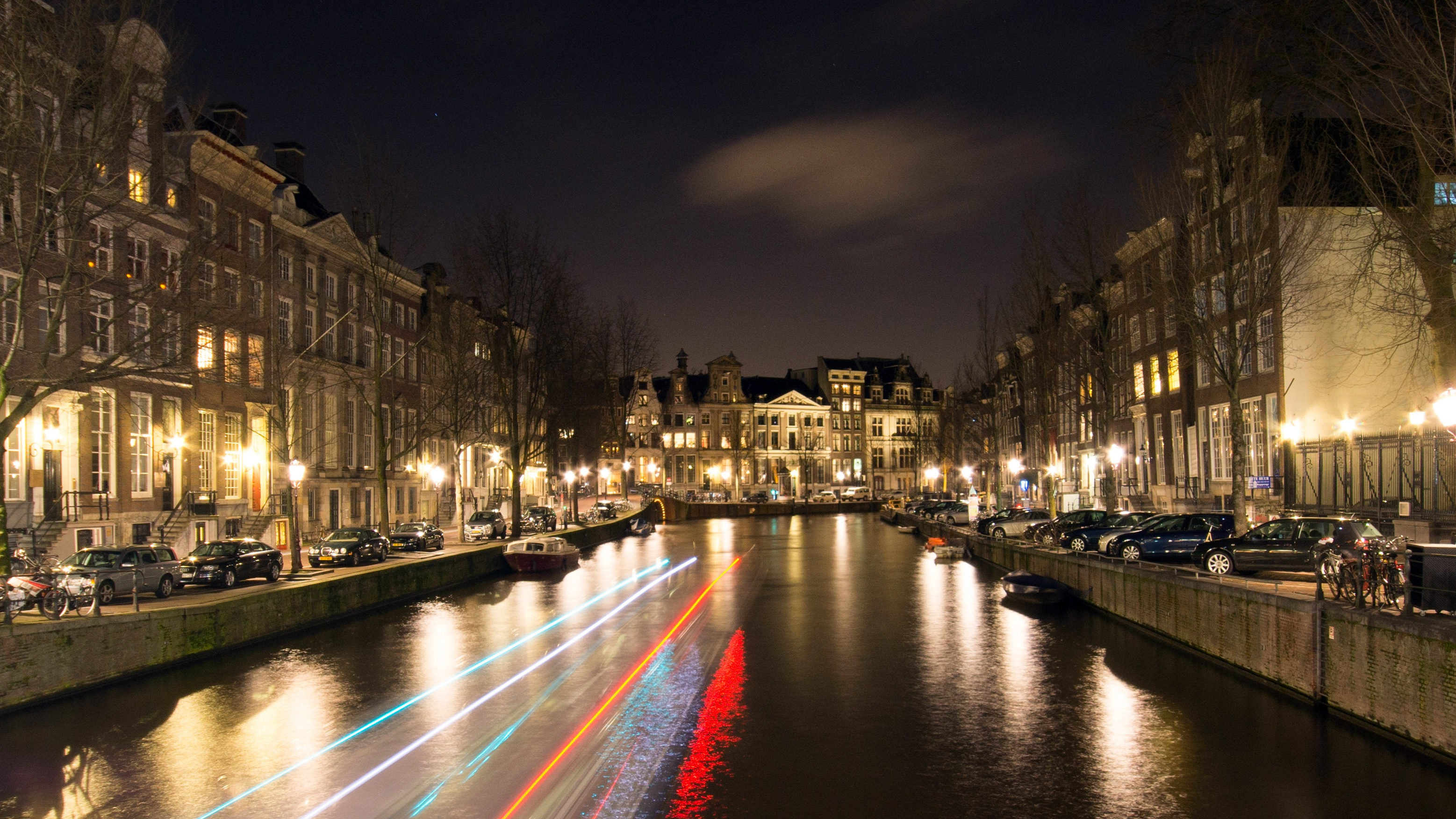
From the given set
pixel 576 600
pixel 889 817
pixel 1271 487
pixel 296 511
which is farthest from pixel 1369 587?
pixel 296 511

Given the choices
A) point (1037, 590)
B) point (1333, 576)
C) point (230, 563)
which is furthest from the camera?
point (1037, 590)

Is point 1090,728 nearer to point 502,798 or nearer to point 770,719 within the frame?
point 770,719

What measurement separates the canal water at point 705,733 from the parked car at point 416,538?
1993cm

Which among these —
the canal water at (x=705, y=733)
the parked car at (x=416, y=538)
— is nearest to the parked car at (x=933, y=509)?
the parked car at (x=416, y=538)

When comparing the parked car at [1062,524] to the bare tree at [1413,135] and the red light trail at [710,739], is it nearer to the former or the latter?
the bare tree at [1413,135]

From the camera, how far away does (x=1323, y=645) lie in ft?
56.3

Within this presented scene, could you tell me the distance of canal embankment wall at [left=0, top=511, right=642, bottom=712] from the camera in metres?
17.7

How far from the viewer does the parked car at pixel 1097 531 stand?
36062 millimetres

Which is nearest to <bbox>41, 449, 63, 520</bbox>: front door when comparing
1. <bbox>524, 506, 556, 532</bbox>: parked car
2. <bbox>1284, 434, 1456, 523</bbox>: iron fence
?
<bbox>524, 506, 556, 532</bbox>: parked car

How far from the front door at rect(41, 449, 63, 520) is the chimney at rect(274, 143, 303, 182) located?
26.5 meters

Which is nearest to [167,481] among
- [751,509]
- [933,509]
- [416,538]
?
[416,538]

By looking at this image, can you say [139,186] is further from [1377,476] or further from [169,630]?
[1377,476]

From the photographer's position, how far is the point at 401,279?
65.6 m

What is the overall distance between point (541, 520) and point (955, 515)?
1101 inches
